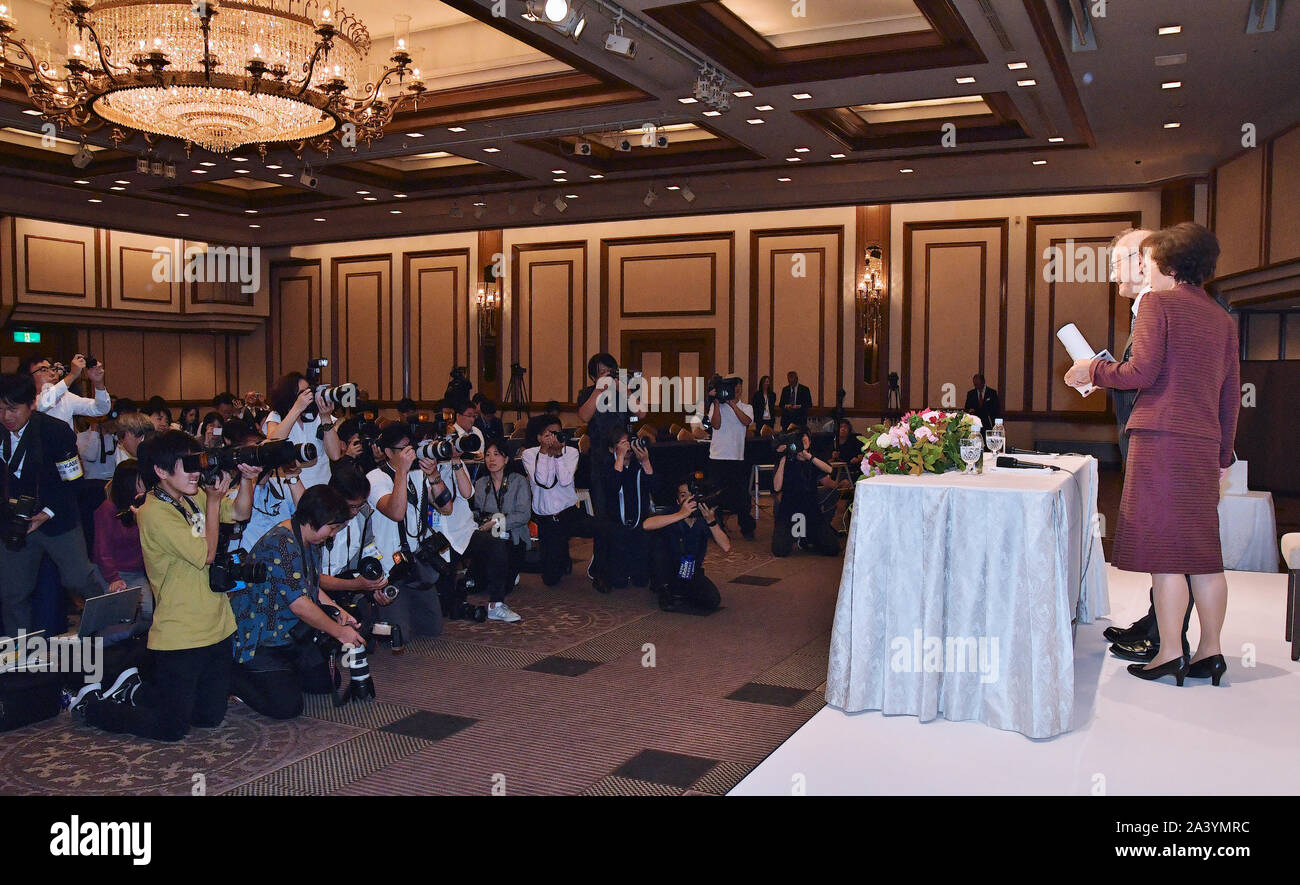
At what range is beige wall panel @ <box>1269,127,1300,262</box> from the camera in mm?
7668

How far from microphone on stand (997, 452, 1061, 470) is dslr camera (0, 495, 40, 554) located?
12.1 feet

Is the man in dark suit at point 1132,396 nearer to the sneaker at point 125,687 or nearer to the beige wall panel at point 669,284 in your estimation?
the sneaker at point 125,687

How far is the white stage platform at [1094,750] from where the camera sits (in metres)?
2.48

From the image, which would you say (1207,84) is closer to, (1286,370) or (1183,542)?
(1286,370)

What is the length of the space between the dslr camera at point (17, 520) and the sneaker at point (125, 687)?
83 cm

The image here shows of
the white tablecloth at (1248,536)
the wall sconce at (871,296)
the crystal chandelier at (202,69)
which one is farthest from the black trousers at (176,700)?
the wall sconce at (871,296)

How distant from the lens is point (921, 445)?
318cm

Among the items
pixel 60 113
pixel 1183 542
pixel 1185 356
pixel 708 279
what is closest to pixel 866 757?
pixel 1183 542

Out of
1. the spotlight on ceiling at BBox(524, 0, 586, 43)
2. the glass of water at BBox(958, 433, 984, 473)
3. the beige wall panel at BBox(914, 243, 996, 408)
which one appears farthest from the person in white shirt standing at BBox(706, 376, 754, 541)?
the glass of water at BBox(958, 433, 984, 473)

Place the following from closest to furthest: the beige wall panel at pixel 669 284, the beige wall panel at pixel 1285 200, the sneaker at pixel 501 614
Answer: the sneaker at pixel 501 614 → the beige wall panel at pixel 1285 200 → the beige wall panel at pixel 669 284

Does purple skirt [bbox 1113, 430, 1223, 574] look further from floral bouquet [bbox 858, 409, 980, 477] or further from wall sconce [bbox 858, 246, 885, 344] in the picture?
wall sconce [bbox 858, 246, 885, 344]

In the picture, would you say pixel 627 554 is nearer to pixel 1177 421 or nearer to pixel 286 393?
pixel 286 393

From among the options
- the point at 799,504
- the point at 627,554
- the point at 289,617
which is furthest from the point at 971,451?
the point at 799,504

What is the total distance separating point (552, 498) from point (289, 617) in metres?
2.44
